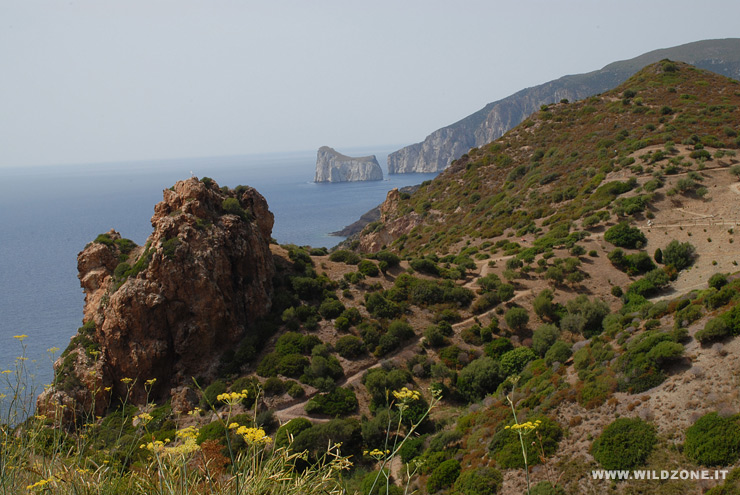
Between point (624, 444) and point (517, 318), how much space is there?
14.6 meters

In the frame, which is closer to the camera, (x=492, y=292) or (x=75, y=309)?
Result: (x=492, y=292)

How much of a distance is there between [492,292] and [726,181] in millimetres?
22293

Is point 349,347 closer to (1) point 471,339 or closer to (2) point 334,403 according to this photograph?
(2) point 334,403

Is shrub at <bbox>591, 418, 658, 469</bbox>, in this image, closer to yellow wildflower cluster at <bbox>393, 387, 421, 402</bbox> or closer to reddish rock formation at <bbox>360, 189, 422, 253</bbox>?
yellow wildflower cluster at <bbox>393, 387, 421, 402</bbox>

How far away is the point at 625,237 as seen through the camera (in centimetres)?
3200

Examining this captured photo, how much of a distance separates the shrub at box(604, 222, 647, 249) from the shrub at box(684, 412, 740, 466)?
22.5 meters

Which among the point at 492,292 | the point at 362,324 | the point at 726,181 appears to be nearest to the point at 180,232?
the point at 362,324

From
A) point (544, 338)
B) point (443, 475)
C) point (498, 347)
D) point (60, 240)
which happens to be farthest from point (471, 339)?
point (60, 240)

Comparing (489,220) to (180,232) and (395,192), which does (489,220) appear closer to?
(395,192)

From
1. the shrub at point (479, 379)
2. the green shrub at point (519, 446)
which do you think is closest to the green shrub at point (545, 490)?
the green shrub at point (519, 446)

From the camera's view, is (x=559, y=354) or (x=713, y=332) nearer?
(x=713, y=332)

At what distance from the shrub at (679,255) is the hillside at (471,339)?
13 centimetres

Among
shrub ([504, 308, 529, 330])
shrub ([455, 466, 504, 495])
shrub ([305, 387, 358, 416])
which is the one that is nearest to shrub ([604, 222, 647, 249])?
shrub ([504, 308, 529, 330])

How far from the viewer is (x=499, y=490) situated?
13.4 m
